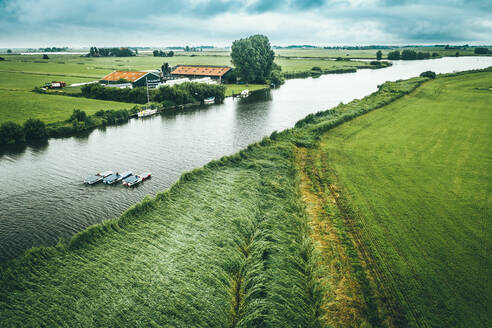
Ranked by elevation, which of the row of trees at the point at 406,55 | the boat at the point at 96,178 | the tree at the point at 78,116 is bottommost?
the boat at the point at 96,178

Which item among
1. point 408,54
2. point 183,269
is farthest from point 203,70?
point 408,54

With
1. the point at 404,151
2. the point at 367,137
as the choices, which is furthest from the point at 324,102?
the point at 404,151

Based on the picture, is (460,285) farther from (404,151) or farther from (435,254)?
(404,151)

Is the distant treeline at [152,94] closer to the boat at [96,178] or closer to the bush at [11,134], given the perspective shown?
the bush at [11,134]

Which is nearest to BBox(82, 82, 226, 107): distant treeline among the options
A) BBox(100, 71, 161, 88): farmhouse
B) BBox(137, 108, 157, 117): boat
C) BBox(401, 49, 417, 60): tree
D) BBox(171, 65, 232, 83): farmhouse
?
BBox(137, 108, 157, 117): boat

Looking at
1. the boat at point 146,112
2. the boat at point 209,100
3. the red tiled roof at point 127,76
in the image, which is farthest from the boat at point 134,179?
the red tiled roof at point 127,76

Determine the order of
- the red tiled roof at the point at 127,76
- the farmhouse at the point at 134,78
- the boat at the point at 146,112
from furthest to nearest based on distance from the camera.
→ the red tiled roof at the point at 127,76 → the farmhouse at the point at 134,78 → the boat at the point at 146,112

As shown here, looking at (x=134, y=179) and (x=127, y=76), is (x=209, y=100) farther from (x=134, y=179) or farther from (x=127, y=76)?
A: (x=134, y=179)

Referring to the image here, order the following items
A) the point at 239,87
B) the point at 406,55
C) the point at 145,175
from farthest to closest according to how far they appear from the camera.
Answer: the point at 406,55 → the point at 239,87 → the point at 145,175
